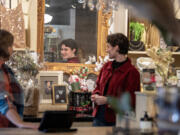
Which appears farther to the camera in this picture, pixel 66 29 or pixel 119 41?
pixel 66 29

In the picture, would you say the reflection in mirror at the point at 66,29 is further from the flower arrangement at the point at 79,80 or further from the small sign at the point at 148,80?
the small sign at the point at 148,80

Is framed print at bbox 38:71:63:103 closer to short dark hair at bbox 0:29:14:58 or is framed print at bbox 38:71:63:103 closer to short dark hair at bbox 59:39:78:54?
short dark hair at bbox 59:39:78:54

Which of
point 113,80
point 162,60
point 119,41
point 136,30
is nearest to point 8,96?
point 113,80

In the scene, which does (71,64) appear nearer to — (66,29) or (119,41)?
(66,29)

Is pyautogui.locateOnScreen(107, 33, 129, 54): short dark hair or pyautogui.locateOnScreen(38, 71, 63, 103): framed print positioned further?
pyautogui.locateOnScreen(38, 71, 63, 103): framed print

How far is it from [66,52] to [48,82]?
0.38m

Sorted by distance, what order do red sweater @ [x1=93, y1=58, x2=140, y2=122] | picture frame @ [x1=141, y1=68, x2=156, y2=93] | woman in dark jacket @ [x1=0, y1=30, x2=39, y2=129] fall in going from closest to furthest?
woman in dark jacket @ [x1=0, y1=30, x2=39, y2=129], picture frame @ [x1=141, y1=68, x2=156, y2=93], red sweater @ [x1=93, y1=58, x2=140, y2=122]

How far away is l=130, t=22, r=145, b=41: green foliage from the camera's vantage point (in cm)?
377

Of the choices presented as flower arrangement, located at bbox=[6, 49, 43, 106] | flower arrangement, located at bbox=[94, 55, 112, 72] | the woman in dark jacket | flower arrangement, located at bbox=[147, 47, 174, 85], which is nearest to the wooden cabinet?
the woman in dark jacket

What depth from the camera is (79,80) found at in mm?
3732

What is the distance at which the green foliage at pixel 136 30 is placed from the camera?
377 centimetres

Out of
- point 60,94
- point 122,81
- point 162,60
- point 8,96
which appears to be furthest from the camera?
point 60,94

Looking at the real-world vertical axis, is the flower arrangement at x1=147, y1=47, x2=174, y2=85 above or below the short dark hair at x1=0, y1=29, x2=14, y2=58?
below

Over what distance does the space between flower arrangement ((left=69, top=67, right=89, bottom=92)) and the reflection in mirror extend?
0.38ft
